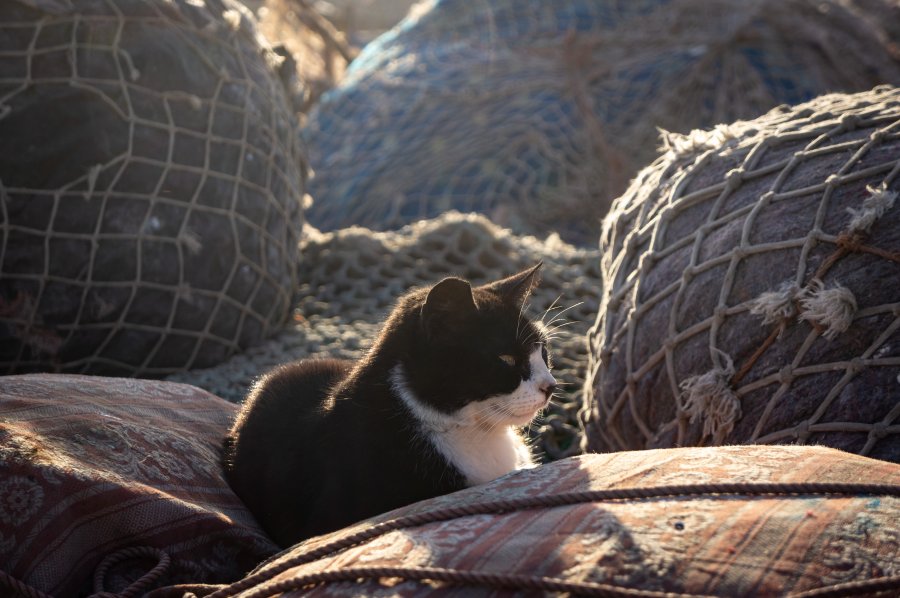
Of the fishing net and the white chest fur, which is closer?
the white chest fur

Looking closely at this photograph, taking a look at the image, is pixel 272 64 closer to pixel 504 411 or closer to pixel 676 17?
pixel 504 411

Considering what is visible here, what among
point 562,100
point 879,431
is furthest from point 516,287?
point 562,100

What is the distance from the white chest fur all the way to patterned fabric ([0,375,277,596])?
0.40 meters

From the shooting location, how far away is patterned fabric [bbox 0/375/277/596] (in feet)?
5.24

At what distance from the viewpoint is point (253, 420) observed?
7.00 feet

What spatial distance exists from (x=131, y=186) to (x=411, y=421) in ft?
4.67

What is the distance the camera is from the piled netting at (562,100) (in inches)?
205

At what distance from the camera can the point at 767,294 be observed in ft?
6.42

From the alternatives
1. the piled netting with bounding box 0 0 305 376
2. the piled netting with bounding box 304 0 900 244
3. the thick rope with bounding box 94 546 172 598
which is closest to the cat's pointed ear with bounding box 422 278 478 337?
the thick rope with bounding box 94 546 172 598

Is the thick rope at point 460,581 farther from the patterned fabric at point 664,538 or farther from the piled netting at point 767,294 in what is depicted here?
the piled netting at point 767,294

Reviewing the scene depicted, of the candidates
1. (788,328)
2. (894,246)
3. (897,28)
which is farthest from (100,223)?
(897,28)

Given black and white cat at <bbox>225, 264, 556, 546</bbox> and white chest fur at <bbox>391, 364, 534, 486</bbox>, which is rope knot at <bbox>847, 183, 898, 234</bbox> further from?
white chest fur at <bbox>391, 364, 534, 486</bbox>

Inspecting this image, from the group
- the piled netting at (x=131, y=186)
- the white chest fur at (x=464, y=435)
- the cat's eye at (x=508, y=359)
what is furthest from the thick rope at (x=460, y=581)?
the piled netting at (x=131, y=186)

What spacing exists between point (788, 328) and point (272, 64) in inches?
87.4
